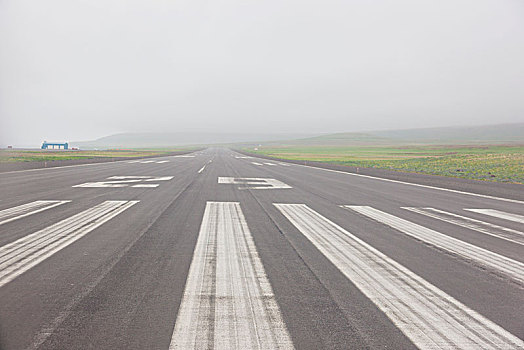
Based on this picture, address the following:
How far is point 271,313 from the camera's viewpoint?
2.77m

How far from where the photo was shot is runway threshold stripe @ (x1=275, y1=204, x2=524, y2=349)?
95.9 inches

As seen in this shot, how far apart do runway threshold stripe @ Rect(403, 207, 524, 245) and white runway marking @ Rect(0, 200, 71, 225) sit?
29.7ft

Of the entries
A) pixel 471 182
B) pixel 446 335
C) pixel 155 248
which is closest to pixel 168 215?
pixel 155 248

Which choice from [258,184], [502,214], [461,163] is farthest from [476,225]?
[461,163]

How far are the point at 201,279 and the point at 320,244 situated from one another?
2147 mm

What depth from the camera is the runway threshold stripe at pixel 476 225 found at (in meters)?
5.58

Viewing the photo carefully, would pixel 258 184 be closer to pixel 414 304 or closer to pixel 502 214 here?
pixel 502 214

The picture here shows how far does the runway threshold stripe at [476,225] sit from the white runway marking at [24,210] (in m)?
9.04

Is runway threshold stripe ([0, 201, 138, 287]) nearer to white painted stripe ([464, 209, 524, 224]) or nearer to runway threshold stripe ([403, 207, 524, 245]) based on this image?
runway threshold stripe ([403, 207, 524, 245])

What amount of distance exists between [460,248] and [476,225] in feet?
6.91

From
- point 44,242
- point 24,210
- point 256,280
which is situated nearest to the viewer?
point 256,280

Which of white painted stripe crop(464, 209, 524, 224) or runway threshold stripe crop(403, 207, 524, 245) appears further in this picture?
white painted stripe crop(464, 209, 524, 224)

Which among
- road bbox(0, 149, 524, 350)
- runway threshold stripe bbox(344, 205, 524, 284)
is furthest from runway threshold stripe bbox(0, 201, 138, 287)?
runway threshold stripe bbox(344, 205, 524, 284)

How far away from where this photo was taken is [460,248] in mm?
4812
